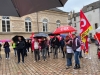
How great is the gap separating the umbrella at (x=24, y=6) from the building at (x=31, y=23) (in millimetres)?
28285

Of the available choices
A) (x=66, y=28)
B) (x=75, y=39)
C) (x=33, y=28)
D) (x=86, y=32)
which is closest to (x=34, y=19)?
(x=33, y=28)

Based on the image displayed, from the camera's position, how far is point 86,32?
12336mm

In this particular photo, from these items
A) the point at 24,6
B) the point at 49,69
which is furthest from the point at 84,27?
the point at 24,6

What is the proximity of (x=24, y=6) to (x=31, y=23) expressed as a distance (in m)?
33.2

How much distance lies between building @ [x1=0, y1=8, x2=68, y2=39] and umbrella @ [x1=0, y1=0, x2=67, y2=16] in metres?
28.3

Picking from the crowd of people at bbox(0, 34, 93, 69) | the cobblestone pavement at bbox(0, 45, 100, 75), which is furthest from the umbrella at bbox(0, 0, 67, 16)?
the crowd of people at bbox(0, 34, 93, 69)

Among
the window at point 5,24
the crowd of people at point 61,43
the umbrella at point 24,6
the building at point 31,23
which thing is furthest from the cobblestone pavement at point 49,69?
the window at point 5,24

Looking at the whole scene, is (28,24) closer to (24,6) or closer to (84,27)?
(84,27)

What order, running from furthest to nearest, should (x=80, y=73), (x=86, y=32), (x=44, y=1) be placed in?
1. (x=86, y=32)
2. (x=80, y=73)
3. (x=44, y=1)

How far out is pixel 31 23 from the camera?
115 ft

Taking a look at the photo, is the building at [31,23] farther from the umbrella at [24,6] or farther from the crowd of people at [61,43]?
the umbrella at [24,6]

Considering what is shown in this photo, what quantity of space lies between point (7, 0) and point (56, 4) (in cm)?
59

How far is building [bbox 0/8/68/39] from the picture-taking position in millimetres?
31703

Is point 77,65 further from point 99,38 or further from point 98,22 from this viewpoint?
point 98,22
